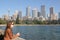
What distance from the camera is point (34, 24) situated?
159125 mm

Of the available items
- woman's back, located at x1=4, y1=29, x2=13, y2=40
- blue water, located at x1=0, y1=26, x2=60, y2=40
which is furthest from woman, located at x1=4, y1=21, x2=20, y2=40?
A: blue water, located at x1=0, y1=26, x2=60, y2=40

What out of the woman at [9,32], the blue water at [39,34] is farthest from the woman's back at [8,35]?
the blue water at [39,34]

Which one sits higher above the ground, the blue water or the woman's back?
the woman's back

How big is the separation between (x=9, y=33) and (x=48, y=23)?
168m

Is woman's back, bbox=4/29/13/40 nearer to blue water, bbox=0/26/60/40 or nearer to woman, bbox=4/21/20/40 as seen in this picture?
woman, bbox=4/21/20/40

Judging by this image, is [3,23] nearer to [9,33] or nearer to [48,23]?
[48,23]

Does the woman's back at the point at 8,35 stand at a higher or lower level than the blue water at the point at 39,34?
higher

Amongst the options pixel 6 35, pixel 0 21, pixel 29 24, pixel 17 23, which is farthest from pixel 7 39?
pixel 29 24

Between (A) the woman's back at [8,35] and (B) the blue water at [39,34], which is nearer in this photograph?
(A) the woman's back at [8,35]

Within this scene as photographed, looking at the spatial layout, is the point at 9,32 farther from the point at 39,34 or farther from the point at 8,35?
the point at 39,34

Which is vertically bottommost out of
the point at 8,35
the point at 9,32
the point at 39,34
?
the point at 39,34

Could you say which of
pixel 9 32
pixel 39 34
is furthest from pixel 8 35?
pixel 39 34

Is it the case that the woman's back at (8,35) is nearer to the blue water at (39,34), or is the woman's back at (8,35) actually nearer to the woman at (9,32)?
the woman at (9,32)

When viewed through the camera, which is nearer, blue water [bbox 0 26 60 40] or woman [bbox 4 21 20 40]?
woman [bbox 4 21 20 40]
